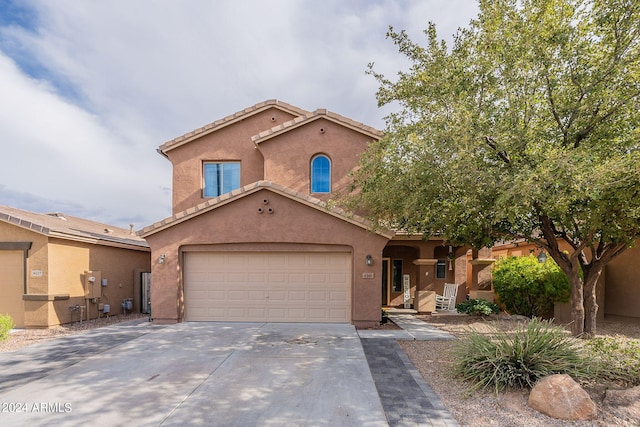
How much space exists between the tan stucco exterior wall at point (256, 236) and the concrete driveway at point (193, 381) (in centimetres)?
183

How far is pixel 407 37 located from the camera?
8992 mm

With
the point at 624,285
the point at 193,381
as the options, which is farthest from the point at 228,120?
the point at 624,285

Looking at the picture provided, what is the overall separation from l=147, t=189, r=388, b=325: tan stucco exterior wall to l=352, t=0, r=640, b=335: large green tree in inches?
111

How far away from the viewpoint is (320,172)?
47.3 feet

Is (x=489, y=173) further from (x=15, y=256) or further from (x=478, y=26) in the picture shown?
(x=15, y=256)

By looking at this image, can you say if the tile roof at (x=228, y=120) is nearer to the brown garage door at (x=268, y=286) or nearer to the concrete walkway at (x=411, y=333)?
the brown garage door at (x=268, y=286)

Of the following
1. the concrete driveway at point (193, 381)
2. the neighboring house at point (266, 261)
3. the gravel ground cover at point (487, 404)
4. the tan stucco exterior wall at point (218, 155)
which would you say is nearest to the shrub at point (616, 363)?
the gravel ground cover at point (487, 404)

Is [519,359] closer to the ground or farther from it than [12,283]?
closer to the ground

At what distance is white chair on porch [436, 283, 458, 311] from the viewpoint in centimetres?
1532

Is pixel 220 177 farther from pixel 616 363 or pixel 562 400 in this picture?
pixel 616 363

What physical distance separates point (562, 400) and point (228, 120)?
47.1 feet

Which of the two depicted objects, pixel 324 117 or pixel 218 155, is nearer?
pixel 324 117

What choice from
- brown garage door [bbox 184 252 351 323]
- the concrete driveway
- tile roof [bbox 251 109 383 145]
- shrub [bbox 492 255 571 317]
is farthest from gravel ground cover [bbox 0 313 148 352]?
shrub [bbox 492 255 571 317]

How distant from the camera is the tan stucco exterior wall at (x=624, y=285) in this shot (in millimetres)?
12242
